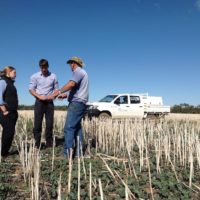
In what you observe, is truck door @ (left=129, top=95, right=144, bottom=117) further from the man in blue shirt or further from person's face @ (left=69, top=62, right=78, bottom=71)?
person's face @ (left=69, top=62, right=78, bottom=71)

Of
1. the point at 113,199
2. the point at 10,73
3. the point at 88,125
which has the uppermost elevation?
the point at 10,73

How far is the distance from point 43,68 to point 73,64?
4.95 feet

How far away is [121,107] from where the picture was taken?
20.0 metres

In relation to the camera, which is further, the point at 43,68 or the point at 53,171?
the point at 43,68

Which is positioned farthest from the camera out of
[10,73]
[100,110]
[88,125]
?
[100,110]

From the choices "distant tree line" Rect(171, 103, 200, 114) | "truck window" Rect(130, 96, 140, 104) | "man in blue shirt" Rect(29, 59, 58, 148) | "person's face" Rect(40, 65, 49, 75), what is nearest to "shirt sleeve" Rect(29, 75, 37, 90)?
"man in blue shirt" Rect(29, 59, 58, 148)

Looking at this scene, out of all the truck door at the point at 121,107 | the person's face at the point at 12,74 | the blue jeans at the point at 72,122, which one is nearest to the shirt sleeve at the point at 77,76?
the blue jeans at the point at 72,122

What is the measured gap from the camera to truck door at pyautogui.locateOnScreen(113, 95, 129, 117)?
64.7 ft

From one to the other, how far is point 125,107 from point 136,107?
93 cm

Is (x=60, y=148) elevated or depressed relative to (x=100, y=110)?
depressed

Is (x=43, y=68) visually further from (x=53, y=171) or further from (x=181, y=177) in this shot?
(x=181, y=177)

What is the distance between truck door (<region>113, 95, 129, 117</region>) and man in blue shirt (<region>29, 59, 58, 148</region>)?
11.3m

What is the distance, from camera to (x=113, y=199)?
439 centimetres

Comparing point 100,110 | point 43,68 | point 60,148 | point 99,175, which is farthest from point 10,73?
point 100,110
